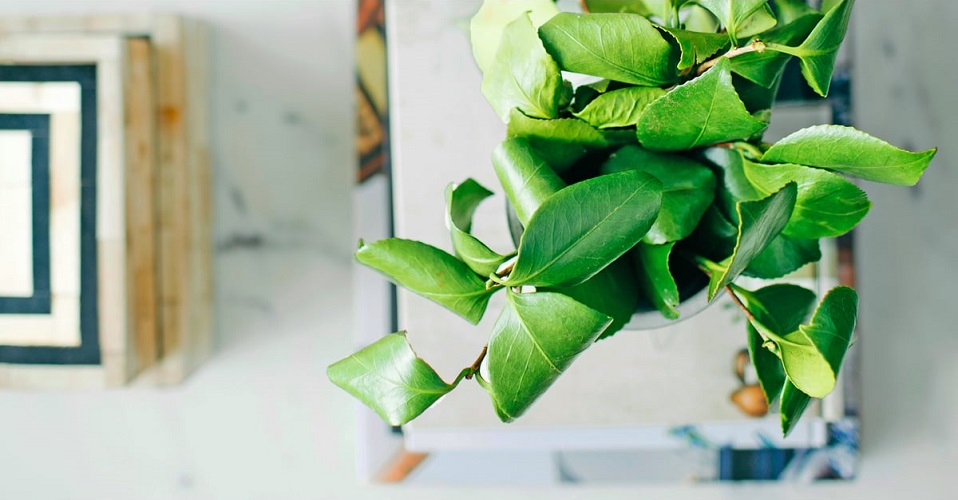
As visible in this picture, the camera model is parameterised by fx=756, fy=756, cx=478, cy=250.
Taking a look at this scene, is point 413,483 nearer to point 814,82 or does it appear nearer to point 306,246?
point 306,246

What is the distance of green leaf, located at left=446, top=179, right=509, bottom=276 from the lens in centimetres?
17

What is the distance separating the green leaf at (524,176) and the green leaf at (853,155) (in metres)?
0.05

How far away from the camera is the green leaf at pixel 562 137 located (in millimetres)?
189

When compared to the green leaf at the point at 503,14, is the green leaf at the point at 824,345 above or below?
below

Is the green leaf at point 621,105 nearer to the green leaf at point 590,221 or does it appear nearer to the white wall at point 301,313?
the green leaf at point 590,221

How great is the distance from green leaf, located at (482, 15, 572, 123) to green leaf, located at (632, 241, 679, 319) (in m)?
0.04

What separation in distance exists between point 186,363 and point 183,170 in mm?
101

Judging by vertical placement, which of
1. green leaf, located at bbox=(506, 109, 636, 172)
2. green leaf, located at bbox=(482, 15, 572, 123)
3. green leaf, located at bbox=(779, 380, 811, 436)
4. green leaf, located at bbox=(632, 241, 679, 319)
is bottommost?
green leaf, located at bbox=(779, 380, 811, 436)

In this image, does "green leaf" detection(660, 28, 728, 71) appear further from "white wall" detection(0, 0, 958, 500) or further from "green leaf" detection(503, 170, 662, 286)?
"white wall" detection(0, 0, 958, 500)

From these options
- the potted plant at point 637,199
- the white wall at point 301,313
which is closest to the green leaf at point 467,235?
the potted plant at point 637,199

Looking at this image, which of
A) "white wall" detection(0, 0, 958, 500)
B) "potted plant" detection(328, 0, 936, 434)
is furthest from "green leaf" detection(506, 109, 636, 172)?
"white wall" detection(0, 0, 958, 500)

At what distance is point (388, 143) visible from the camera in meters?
0.38

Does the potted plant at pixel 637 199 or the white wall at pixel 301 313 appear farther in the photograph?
the white wall at pixel 301 313

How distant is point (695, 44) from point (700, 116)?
0.02 metres
